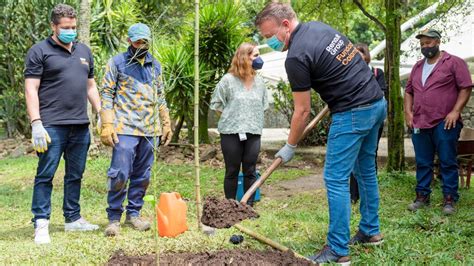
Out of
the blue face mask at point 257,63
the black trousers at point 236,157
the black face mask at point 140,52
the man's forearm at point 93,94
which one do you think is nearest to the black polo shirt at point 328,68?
the black face mask at point 140,52

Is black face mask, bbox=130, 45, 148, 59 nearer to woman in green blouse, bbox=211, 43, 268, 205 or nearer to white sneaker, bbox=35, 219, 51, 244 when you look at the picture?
woman in green blouse, bbox=211, 43, 268, 205

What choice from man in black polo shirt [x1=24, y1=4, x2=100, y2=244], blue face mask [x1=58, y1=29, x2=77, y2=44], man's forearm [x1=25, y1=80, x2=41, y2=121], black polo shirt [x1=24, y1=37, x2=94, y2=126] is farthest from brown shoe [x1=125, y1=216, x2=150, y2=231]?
blue face mask [x1=58, y1=29, x2=77, y2=44]

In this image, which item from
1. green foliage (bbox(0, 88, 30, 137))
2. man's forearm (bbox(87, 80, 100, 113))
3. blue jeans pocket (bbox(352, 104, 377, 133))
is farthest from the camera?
green foliage (bbox(0, 88, 30, 137))

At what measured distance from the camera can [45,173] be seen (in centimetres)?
498

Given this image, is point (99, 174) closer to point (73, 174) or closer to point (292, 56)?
point (73, 174)

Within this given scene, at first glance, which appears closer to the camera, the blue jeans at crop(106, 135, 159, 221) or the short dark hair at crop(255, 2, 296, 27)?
the short dark hair at crop(255, 2, 296, 27)

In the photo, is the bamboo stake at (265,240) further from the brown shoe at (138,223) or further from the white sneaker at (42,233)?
the white sneaker at (42,233)

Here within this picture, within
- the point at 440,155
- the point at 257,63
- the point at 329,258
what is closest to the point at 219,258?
the point at 329,258

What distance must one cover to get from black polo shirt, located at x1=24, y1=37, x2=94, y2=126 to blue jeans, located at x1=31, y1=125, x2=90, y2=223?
4.2 inches

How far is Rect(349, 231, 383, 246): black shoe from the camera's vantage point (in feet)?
14.8

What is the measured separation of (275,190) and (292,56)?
14.8 ft

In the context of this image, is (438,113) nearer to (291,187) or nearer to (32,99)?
(291,187)

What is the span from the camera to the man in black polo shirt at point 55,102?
488 cm

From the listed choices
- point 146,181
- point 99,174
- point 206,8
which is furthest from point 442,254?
point 206,8
